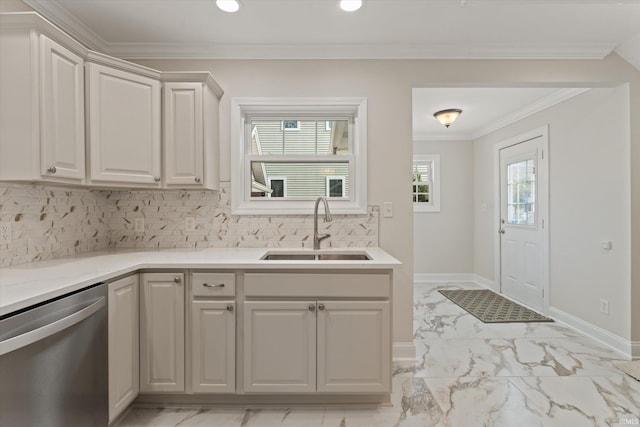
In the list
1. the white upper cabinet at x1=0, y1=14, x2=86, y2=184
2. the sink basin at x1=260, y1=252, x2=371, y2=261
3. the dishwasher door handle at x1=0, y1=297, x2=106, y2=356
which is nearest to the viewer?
the dishwasher door handle at x1=0, y1=297, x2=106, y2=356

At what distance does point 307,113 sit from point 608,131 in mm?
2583

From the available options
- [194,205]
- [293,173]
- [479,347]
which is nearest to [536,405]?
[479,347]

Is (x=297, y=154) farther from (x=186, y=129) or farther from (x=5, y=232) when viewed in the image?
(x=5, y=232)

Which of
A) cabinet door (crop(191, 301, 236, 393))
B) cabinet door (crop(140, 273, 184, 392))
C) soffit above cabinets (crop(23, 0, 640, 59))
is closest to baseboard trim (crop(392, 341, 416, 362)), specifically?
cabinet door (crop(191, 301, 236, 393))

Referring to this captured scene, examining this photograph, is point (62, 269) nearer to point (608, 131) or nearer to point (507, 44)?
→ point (507, 44)

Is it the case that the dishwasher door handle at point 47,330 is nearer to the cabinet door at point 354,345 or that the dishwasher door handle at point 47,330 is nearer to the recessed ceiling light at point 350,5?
the cabinet door at point 354,345

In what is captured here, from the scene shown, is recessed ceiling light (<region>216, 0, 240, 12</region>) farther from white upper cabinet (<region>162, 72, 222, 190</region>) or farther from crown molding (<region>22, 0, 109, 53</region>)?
crown molding (<region>22, 0, 109, 53</region>)

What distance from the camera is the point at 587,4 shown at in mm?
1881

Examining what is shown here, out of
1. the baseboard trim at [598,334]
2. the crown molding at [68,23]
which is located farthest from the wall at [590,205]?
the crown molding at [68,23]

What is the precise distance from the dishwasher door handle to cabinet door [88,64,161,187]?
2.85 ft

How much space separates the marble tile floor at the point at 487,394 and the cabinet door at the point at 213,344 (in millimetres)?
223

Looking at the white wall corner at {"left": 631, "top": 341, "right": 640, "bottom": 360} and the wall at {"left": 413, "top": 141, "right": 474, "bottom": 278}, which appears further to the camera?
the wall at {"left": 413, "top": 141, "right": 474, "bottom": 278}

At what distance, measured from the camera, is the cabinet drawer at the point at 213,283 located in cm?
176

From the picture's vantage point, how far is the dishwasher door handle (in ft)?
3.27
